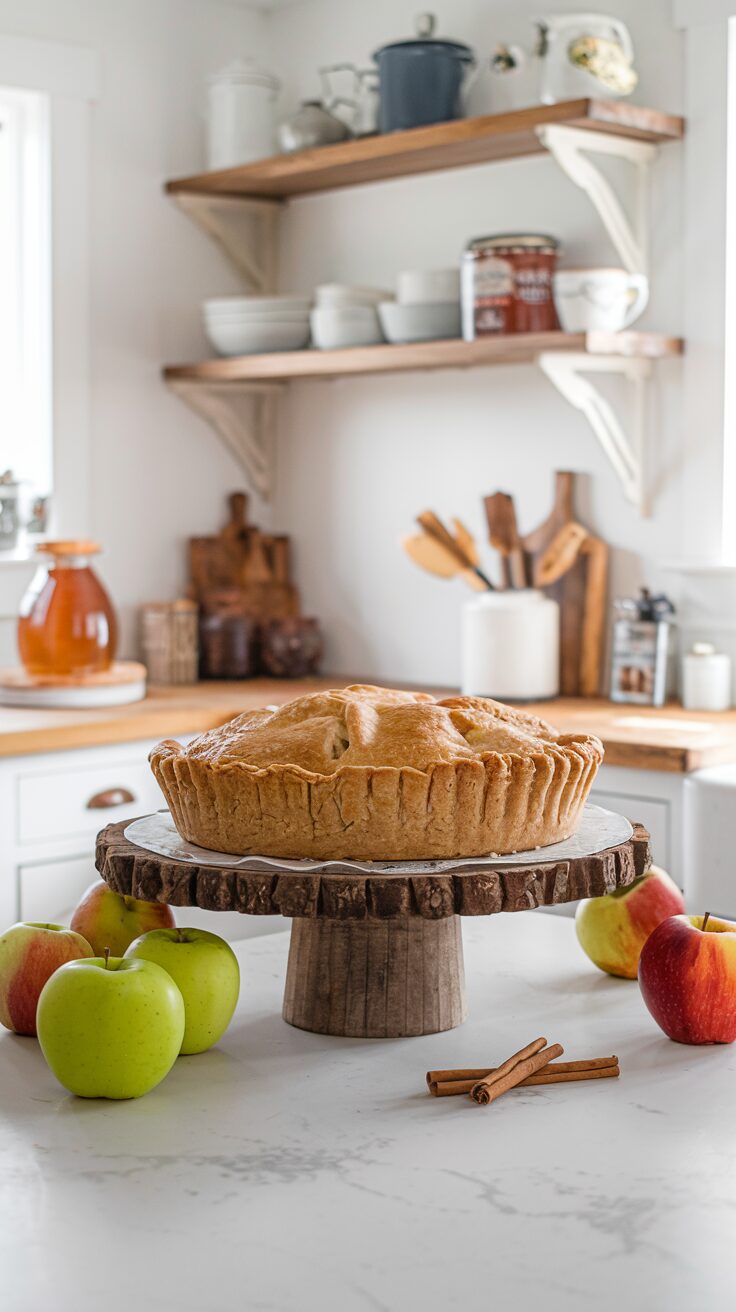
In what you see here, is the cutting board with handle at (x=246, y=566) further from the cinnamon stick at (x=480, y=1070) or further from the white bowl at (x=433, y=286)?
the cinnamon stick at (x=480, y=1070)

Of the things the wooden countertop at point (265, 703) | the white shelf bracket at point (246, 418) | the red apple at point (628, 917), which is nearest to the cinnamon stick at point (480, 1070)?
the red apple at point (628, 917)

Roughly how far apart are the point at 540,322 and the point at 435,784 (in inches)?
68.9

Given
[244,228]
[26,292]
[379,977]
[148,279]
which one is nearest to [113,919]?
[379,977]

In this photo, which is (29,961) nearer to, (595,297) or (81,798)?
(81,798)

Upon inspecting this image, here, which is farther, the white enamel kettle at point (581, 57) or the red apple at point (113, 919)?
the white enamel kettle at point (581, 57)

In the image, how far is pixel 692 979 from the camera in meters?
1.23

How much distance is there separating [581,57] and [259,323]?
0.91 meters

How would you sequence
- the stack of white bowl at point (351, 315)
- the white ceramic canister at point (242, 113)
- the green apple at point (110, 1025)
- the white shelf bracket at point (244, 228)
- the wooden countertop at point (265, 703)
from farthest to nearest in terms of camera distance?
the white shelf bracket at point (244, 228) < the white ceramic canister at point (242, 113) < the stack of white bowl at point (351, 315) < the wooden countertop at point (265, 703) < the green apple at point (110, 1025)

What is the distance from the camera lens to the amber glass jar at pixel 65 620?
2.99 m

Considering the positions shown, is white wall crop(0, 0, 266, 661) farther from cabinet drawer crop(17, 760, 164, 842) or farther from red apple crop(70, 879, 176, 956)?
red apple crop(70, 879, 176, 956)

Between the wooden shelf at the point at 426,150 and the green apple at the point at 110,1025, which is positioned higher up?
the wooden shelf at the point at 426,150

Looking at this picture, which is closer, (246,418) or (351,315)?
(351,315)

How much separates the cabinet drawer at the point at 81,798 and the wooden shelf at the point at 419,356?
0.90 metres

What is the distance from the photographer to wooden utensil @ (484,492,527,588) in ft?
10.3
